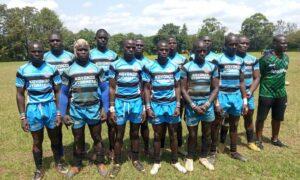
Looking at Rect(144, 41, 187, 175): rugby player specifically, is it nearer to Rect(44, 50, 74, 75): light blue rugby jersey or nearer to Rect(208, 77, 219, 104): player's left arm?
Rect(208, 77, 219, 104): player's left arm

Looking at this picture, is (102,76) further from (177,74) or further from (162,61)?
(177,74)

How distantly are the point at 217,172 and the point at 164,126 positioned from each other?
1.38 meters

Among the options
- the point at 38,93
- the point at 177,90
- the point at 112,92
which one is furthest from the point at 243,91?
the point at 38,93

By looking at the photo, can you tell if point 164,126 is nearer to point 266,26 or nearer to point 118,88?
point 118,88

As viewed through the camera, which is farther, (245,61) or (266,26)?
(266,26)

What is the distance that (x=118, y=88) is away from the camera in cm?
656

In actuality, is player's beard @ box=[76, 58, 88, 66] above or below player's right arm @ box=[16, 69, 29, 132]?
above

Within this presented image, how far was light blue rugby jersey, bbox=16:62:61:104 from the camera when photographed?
6.04 m

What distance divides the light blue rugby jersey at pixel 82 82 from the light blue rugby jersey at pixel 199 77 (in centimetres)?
172

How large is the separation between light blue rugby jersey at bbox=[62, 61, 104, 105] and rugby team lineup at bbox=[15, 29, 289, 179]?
0.02m

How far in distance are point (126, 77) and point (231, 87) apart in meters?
2.26

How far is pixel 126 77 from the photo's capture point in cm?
648

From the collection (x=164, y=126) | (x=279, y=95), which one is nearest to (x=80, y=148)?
(x=164, y=126)

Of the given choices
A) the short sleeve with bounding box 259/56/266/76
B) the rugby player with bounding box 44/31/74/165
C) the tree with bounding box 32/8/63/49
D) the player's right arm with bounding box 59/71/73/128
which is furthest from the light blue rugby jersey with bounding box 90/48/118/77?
the tree with bounding box 32/8/63/49
